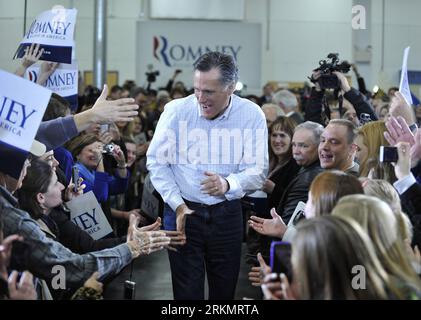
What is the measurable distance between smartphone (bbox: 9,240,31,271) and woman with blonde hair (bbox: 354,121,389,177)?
1632 mm

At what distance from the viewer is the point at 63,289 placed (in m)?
2.67

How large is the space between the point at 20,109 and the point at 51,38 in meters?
2.02

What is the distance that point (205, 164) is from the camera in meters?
3.45

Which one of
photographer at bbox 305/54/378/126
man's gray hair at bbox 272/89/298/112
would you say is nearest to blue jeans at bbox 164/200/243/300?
photographer at bbox 305/54/378/126

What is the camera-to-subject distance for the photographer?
458 cm

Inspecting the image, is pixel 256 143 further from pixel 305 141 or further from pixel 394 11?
pixel 394 11

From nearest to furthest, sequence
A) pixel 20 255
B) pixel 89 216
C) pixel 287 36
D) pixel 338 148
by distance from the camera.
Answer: pixel 20 255
pixel 338 148
pixel 89 216
pixel 287 36

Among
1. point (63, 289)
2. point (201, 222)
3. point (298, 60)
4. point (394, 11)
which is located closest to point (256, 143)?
point (201, 222)

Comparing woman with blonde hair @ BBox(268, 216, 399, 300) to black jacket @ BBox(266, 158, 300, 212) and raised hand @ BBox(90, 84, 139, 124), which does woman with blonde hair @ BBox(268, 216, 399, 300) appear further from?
black jacket @ BBox(266, 158, 300, 212)

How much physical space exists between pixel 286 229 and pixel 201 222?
442mm

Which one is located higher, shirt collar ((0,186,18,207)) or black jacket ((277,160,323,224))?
shirt collar ((0,186,18,207))

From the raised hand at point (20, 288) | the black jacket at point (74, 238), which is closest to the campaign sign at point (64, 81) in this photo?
the black jacket at point (74, 238)

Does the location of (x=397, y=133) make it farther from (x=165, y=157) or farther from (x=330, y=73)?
(x=330, y=73)

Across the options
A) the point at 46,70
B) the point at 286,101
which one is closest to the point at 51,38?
the point at 46,70
